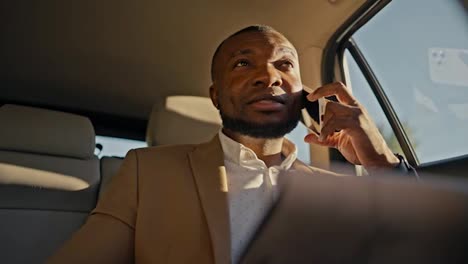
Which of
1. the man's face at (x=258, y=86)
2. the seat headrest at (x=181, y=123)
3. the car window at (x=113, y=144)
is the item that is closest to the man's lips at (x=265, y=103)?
the man's face at (x=258, y=86)

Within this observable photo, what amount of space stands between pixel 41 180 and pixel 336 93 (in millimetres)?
1123

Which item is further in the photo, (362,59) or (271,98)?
(362,59)

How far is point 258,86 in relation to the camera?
4.63ft

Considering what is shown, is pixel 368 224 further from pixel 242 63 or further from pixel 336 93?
pixel 242 63

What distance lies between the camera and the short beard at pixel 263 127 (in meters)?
1.41

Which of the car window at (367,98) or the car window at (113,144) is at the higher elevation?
the car window at (367,98)

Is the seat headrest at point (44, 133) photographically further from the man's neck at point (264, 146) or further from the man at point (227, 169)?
the man's neck at point (264, 146)

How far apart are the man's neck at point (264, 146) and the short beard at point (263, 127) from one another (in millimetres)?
15

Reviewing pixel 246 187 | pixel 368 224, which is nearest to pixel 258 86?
pixel 246 187

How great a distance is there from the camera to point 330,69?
2336 mm

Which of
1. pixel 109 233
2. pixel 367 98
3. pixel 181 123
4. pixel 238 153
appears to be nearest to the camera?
pixel 109 233

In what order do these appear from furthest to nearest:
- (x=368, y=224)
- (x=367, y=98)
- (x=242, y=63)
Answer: (x=367, y=98) → (x=242, y=63) → (x=368, y=224)

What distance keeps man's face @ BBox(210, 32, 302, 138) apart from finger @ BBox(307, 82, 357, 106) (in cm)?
7

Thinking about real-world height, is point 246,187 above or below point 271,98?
below
